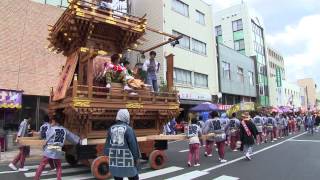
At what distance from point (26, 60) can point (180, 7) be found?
16862mm

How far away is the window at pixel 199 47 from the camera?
33269mm

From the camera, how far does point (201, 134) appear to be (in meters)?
12.2

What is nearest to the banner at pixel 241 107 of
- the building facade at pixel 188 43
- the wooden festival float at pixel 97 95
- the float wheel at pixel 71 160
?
the building facade at pixel 188 43

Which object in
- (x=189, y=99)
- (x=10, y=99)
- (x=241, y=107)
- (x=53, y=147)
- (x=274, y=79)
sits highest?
(x=274, y=79)

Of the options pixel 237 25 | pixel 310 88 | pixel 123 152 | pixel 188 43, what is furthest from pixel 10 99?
pixel 310 88

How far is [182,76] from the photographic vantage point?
30.7 metres

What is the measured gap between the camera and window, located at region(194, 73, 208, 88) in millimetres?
32916

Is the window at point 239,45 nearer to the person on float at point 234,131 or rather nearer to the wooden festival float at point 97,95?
the person on float at point 234,131

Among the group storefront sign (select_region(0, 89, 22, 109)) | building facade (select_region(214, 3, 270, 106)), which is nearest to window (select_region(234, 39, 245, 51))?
building facade (select_region(214, 3, 270, 106))

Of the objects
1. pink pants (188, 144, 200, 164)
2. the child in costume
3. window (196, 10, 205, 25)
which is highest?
window (196, 10, 205, 25)

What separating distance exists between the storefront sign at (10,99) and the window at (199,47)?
18872mm

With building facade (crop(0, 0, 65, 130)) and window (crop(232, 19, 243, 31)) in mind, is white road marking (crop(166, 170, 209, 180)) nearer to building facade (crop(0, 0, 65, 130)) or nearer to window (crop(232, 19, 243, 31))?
building facade (crop(0, 0, 65, 130))

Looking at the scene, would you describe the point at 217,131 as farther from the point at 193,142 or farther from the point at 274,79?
the point at 274,79

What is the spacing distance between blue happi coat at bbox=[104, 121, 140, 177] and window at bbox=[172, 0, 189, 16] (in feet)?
85.2
